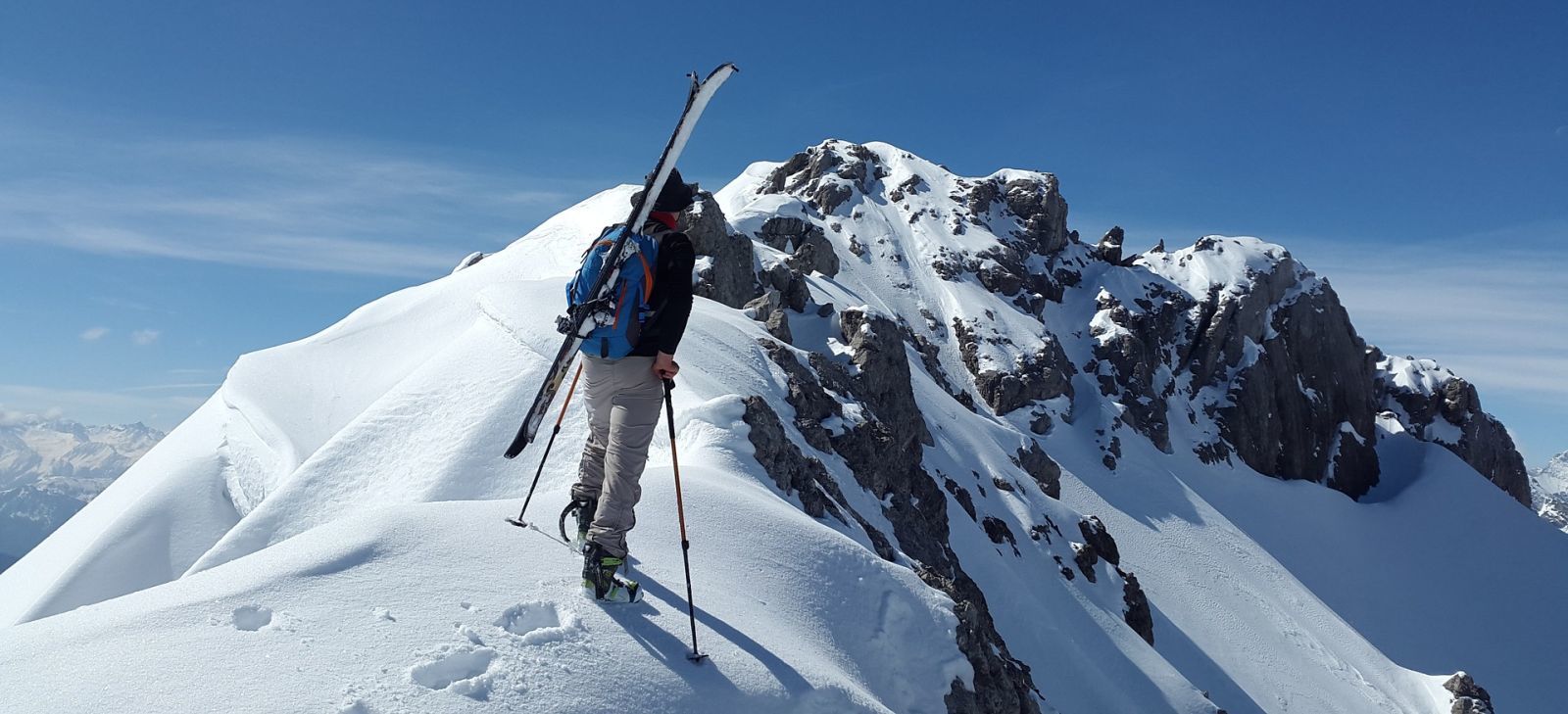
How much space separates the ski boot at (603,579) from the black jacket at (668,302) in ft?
5.81

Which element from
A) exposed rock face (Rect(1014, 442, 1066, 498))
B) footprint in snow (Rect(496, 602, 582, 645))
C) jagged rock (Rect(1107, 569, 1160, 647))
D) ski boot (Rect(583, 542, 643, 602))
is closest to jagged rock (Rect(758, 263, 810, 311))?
exposed rock face (Rect(1014, 442, 1066, 498))

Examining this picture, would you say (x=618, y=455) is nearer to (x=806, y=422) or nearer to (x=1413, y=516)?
(x=806, y=422)

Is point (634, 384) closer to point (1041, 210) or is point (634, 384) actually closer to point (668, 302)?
point (668, 302)

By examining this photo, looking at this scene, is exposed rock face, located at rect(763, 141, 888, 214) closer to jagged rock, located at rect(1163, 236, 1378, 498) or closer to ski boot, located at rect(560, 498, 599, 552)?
jagged rock, located at rect(1163, 236, 1378, 498)

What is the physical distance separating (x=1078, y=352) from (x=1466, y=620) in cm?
4028

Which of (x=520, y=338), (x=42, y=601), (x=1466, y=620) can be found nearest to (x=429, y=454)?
(x=520, y=338)

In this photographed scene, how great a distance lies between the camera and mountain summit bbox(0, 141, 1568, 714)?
7074 millimetres

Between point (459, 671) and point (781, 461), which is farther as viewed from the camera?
point (781, 461)

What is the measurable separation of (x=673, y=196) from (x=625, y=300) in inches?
47.5

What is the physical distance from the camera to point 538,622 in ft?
24.3

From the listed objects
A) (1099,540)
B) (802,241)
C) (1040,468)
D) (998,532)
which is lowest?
(1099,540)

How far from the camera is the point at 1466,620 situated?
3172 inches

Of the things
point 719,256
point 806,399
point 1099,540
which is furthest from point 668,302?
point 1099,540

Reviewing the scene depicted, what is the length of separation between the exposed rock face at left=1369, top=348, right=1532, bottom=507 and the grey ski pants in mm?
119904
